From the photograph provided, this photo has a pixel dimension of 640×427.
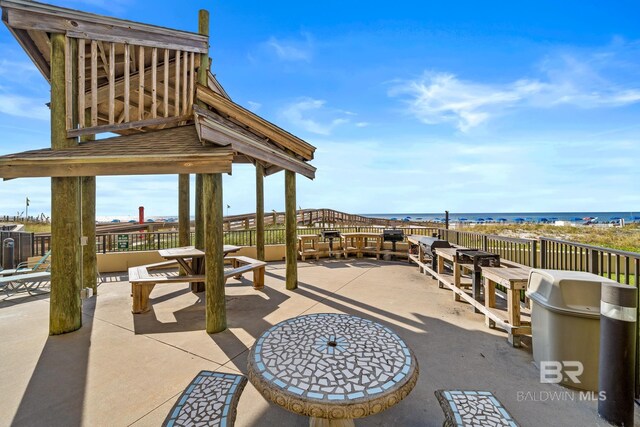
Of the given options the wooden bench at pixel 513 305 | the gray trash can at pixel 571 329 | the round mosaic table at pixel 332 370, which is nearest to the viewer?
the round mosaic table at pixel 332 370

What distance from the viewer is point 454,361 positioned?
2820mm

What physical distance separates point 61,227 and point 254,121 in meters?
3.41

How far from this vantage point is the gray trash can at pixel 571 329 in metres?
2.31

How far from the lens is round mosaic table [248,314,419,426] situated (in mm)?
1280

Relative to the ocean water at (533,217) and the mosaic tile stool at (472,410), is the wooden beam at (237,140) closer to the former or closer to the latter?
the mosaic tile stool at (472,410)

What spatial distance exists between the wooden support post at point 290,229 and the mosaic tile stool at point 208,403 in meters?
3.73

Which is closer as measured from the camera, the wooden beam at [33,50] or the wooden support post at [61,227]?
the wooden support post at [61,227]

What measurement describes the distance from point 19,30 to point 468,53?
9.92 metres

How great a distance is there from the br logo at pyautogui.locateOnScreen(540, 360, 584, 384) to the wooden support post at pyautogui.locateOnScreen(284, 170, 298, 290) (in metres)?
4.18

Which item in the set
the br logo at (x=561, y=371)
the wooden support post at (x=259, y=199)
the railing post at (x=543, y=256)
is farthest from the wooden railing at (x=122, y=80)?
the railing post at (x=543, y=256)

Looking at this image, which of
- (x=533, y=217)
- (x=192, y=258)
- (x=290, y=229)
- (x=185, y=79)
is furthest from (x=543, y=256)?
(x=533, y=217)

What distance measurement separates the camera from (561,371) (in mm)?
2412

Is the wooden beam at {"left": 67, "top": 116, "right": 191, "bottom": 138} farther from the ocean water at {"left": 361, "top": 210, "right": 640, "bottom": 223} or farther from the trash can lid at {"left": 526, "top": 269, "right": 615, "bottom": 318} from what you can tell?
the ocean water at {"left": 361, "top": 210, "right": 640, "bottom": 223}

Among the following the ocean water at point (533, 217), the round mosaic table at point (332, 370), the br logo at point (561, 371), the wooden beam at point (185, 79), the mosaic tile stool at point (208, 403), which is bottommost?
the ocean water at point (533, 217)
